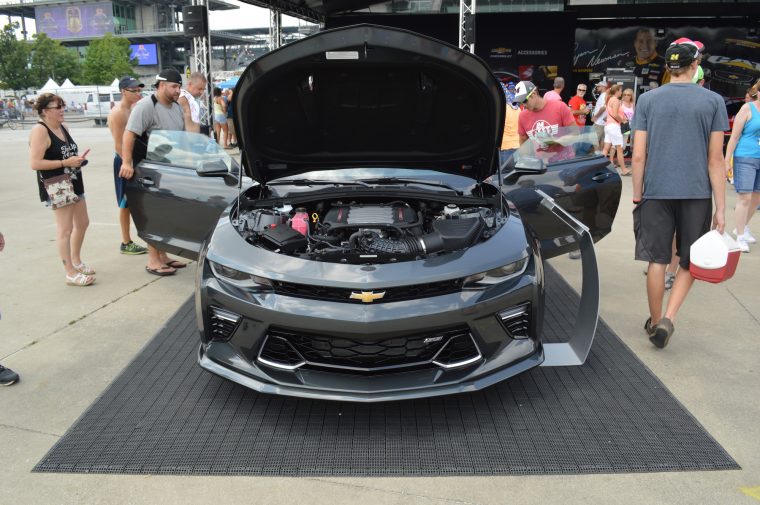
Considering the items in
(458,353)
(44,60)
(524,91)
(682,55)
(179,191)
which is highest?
(44,60)

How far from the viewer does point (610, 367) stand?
368cm

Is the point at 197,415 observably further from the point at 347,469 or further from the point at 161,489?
the point at 347,469

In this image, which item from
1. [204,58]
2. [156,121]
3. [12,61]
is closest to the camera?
[156,121]

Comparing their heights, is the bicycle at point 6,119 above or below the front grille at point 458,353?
above

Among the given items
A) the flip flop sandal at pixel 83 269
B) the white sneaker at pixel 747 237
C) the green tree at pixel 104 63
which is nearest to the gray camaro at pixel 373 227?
the flip flop sandal at pixel 83 269

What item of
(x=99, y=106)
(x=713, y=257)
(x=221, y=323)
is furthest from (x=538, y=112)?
(x=99, y=106)

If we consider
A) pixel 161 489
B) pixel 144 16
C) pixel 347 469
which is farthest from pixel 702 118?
pixel 144 16

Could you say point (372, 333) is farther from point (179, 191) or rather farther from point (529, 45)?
point (529, 45)

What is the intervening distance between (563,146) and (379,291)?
273cm

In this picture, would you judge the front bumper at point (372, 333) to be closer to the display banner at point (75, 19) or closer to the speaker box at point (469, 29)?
the speaker box at point (469, 29)

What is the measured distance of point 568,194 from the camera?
4.63 meters

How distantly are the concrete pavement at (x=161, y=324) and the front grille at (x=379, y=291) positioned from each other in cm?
78

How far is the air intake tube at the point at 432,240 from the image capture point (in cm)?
313

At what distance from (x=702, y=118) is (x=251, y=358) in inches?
116
